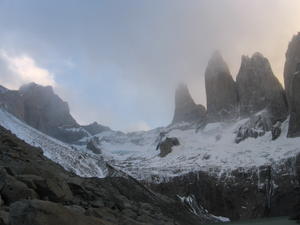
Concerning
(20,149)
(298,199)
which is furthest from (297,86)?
(20,149)

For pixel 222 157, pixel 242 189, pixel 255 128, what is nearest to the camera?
pixel 242 189

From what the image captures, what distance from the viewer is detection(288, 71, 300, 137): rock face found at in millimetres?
173975

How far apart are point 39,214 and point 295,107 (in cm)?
16916

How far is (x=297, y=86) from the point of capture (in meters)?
178

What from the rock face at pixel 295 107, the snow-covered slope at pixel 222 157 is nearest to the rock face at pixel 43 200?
the snow-covered slope at pixel 222 157

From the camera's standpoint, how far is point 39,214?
62.3 ft

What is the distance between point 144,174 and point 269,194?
38299 mm

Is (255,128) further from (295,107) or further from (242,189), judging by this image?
(242,189)

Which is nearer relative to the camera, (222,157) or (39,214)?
(39,214)

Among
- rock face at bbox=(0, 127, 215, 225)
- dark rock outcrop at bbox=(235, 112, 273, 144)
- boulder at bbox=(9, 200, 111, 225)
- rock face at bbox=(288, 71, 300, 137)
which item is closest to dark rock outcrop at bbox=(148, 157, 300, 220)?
rock face at bbox=(288, 71, 300, 137)

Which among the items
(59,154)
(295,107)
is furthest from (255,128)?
(59,154)

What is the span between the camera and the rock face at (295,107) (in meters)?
174

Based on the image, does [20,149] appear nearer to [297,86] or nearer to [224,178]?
[224,178]

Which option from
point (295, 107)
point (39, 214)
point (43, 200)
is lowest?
point (39, 214)
